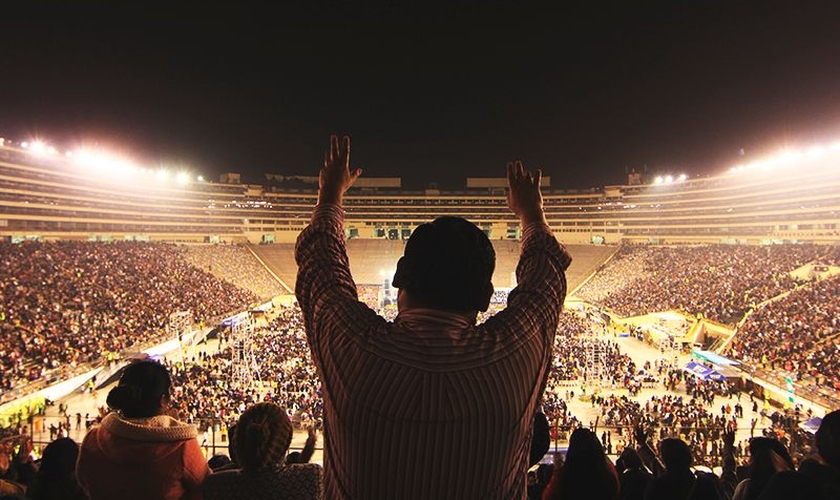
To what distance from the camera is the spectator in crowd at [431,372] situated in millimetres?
977

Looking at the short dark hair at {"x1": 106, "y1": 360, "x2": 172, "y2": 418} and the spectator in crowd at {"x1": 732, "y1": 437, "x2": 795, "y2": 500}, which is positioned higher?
the short dark hair at {"x1": 106, "y1": 360, "x2": 172, "y2": 418}

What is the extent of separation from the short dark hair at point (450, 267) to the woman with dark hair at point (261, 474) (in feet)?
3.23

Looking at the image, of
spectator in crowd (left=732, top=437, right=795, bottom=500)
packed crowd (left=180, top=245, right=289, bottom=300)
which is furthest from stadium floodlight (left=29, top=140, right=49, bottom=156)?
spectator in crowd (left=732, top=437, right=795, bottom=500)

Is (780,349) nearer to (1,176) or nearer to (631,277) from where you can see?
(631,277)

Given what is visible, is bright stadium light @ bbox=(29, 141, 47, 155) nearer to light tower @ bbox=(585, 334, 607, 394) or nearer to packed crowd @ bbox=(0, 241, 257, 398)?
packed crowd @ bbox=(0, 241, 257, 398)

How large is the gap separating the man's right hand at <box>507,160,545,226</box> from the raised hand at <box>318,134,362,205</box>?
61 cm

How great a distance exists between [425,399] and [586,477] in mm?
1514

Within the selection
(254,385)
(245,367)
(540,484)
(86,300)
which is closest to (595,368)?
(254,385)

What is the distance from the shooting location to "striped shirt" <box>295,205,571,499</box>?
3.20 ft

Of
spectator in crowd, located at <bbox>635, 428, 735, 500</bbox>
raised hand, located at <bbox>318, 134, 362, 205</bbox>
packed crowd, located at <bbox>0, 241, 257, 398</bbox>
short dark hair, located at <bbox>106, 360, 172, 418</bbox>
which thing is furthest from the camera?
packed crowd, located at <bbox>0, 241, 257, 398</bbox>

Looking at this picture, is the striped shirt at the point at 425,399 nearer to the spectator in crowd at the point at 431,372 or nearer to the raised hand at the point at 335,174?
the spectator in crowd at the point at 431,372

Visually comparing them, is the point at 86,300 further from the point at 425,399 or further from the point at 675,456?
the point at 425,399

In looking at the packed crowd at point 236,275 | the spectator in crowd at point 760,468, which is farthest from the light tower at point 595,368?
the packed crowd at point 236,275

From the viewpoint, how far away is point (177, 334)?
22.9m
